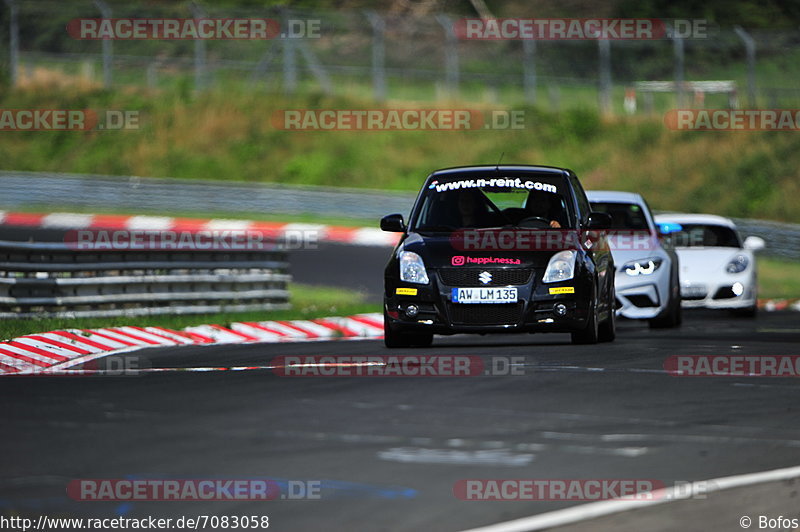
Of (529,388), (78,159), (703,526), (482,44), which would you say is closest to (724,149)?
(482,44)

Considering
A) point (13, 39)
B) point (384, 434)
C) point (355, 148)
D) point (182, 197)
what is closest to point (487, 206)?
point (384, 434)

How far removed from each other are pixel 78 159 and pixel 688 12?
22.7 m

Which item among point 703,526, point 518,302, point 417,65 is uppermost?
point 417,65

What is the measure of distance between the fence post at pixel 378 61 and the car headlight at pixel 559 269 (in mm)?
24695

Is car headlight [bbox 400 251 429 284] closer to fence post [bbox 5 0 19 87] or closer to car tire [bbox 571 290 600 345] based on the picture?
car tire [bbox 571 290 600 345]

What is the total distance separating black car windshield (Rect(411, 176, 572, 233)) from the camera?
45.0ft

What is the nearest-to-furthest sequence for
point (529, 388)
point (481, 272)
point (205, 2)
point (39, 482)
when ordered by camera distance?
point (39, 482) < point (529, 388) < point (481, 272) < point (205, 2)

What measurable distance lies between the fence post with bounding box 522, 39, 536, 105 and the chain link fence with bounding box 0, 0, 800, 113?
38mm

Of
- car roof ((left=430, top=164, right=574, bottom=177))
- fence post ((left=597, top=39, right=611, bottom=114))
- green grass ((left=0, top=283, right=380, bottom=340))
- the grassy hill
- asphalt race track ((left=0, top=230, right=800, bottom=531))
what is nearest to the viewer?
asphalt race track ((left=0, top=230, right=800, bottom=531))

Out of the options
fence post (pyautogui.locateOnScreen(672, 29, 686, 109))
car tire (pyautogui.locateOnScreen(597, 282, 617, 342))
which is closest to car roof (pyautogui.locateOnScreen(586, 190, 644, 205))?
car tire (pyautogui.locateOnScreen(597, 282, 617, 342))

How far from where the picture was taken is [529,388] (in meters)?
9.93

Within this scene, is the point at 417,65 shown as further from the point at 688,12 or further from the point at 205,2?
the point at 205,2

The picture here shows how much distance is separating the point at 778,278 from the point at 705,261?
407 inches

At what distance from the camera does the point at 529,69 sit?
40406mm
